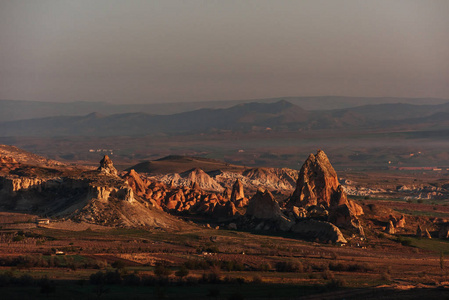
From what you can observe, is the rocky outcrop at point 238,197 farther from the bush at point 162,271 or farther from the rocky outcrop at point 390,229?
the bush at point 162,271

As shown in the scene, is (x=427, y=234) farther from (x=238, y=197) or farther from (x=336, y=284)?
(x=336, y=284)

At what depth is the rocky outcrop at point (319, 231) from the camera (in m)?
77.6

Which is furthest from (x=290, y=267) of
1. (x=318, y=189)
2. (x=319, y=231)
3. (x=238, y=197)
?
(x=238, y=197)

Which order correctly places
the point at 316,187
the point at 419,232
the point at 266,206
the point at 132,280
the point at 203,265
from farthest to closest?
1. the point at 316,187
2. the point at 419,232
3. the point at 266,206
4. the point at 203,265
5. the point at 132,280

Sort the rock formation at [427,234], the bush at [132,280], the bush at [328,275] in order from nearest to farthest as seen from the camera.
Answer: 1. the bush at [132,280]
2. the bush at [328,275]
3. the rock formation at [427,234]

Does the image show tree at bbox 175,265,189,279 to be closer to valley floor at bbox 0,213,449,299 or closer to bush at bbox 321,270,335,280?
valley floor at bbox 0,213,449,299

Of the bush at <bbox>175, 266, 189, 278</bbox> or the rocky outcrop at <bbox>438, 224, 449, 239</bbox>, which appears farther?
the rocky outcrop at <bbox>438, 224, 449, 239</bbox>

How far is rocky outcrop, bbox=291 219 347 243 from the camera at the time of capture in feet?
255

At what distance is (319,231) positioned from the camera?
262 ft

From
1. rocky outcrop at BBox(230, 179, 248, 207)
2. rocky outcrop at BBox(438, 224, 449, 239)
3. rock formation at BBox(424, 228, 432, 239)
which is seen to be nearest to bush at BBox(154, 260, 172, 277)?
rock formation at BBox(424, 228, 432, 239)

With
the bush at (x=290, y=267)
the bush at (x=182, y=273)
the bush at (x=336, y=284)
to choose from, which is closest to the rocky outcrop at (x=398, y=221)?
the bush at (x=290, y=267)

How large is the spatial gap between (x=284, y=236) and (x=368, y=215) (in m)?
17.1

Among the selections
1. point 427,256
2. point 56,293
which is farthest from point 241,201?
point 56,293

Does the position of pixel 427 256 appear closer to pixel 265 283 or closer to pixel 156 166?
pixel 265 283
